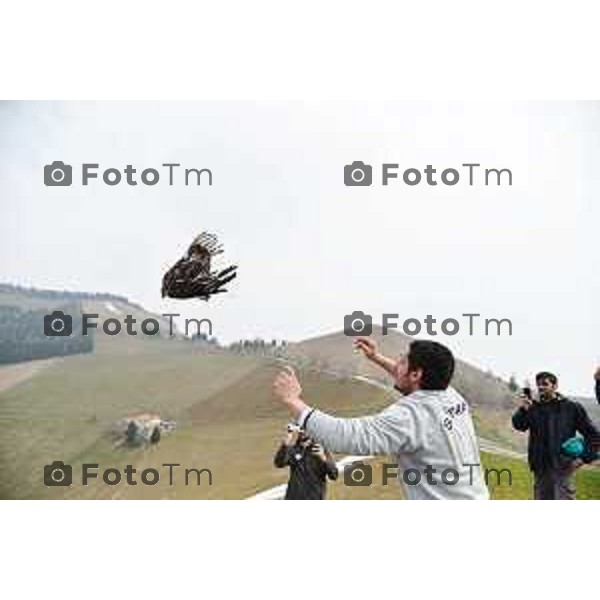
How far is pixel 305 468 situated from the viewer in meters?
3.99

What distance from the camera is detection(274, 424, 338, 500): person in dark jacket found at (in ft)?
13.1

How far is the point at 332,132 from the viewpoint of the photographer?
403cm

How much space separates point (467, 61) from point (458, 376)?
3.67ft

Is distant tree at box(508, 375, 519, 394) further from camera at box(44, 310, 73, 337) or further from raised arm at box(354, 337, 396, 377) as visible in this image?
camera at box(44, 310, 73, 337)

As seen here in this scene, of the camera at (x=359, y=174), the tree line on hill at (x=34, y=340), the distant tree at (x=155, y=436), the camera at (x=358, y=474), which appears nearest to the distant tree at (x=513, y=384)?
the camera at (x=358, y=474)

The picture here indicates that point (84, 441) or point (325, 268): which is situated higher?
point (325, 268)

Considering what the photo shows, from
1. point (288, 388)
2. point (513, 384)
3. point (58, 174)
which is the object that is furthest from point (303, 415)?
point (58, 174)

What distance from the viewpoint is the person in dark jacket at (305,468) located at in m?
3.99

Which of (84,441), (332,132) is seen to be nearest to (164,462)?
(84,441)

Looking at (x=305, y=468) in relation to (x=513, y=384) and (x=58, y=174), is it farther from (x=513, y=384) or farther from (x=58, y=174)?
(x=58, y=174)

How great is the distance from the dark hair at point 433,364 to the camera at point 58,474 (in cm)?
129
